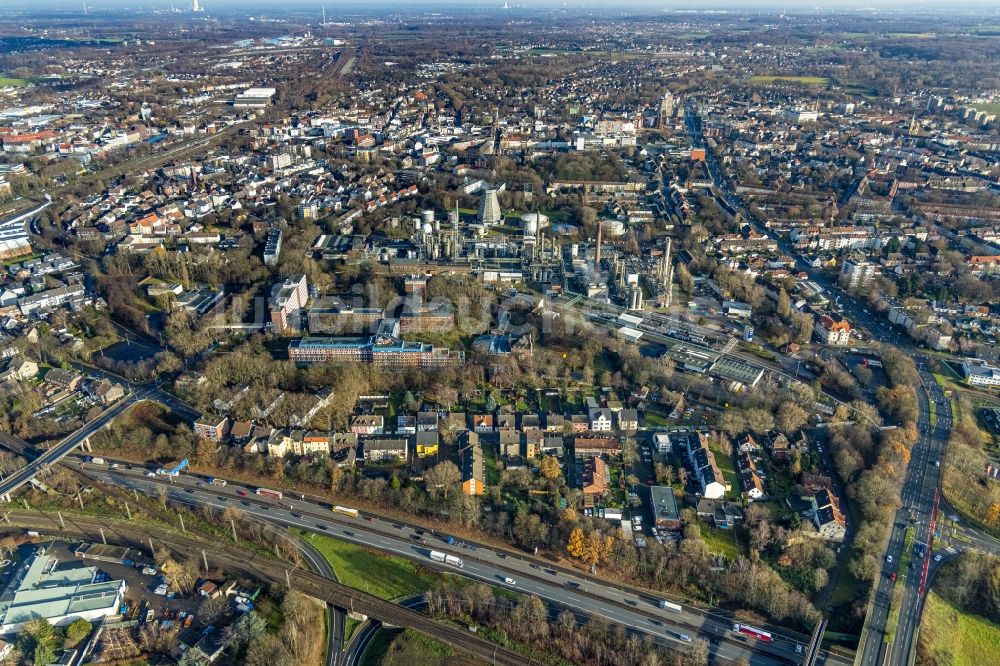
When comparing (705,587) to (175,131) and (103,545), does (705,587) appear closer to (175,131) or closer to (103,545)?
(103,545)

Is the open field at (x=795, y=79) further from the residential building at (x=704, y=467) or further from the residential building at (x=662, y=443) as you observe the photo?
the residential building at (x=662, y=443)

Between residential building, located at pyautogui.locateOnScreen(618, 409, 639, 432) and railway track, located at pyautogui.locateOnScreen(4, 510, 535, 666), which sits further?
residential building, located at pyautogui.locateOnScreen(618, 409, 639, 432)

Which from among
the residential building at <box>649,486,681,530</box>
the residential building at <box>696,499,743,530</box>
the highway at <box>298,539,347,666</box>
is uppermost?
the residential building at <box>649,486,681,530</box>

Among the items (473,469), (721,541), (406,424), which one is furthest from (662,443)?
(406,424)

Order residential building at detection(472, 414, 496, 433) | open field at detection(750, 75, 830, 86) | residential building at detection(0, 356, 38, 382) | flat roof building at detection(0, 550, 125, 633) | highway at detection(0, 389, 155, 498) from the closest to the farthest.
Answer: flat roof building at detection(0, 550, 125, 633)
highway at detection(0, 389, 155, 498)
residential building at detection(472, 414, 496, 433)
residential building at detection(0, 356, 38, 382)
open field at detection(750, 75, 830, 86)

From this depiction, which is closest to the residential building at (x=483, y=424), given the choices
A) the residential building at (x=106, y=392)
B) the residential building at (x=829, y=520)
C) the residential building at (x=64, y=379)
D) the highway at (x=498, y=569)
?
the highway at (x=498, y=569)

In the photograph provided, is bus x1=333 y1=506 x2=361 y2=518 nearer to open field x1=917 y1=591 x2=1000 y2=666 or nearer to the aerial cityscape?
the aerial cityscape

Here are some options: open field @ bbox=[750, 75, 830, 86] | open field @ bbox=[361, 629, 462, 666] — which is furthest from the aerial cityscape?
open field @ bbox=[750, 75, 830, 86]
